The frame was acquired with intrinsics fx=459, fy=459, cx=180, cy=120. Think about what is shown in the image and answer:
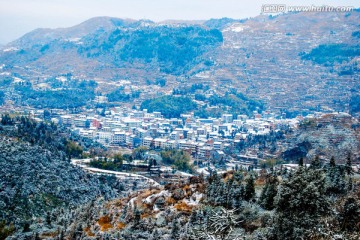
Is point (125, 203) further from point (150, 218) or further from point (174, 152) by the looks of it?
point (174, 152)

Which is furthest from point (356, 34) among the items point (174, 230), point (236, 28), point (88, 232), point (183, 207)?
point (174, 230)

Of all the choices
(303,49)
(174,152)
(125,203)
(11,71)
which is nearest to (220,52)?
(303,49)

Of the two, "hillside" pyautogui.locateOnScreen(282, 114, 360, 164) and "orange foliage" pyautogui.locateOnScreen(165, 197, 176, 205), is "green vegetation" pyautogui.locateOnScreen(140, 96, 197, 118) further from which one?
"orange foliage" pyautogui.locateOnScreen(165, 197, 176, 205)

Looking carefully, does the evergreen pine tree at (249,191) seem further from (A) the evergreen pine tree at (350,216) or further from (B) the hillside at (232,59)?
(B) the hillside at (232,59)

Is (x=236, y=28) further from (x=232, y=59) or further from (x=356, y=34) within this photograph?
(x=356, y=34)

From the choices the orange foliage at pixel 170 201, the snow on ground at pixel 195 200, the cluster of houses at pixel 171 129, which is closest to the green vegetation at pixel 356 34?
the cluster of houses at pixel 171 129

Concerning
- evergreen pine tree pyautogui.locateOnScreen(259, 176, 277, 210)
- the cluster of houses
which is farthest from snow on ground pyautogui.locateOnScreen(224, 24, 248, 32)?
evergreen pine tree pyautogui.locateOnScreen(259, 176, 277, 210)
